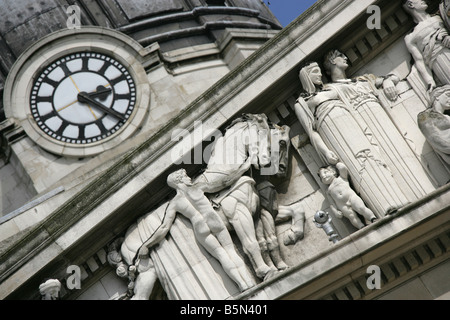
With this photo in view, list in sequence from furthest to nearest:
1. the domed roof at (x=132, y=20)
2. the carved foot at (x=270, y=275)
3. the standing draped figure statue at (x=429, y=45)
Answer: the domed roof at (x=132, y=20) < the standing draped figure statue at (x=429, y=45) < the carved foot at (x=270, y=275)

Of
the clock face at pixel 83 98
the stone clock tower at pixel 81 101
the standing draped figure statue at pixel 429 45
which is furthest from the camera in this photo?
A: the clock face at pixel 83 98

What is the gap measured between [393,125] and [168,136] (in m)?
3.31

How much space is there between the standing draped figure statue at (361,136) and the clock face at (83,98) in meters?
7.58

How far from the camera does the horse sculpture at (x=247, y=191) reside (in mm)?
17453

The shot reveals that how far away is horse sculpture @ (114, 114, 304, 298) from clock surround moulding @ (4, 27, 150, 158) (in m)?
6.63

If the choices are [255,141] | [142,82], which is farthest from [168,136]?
[142,82]

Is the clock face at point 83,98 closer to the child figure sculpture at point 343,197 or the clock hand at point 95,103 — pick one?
the clock hand at point 95,103

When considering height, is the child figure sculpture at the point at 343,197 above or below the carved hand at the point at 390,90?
below

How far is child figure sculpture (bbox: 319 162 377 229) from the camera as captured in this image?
17000 millimetres

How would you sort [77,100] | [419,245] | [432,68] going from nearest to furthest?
[419,245] → [432,68] → [77,100]

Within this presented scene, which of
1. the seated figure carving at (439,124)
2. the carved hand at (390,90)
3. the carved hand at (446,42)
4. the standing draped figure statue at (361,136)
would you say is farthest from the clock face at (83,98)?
the seated figure carving at (439,124)

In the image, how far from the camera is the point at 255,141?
18.0m

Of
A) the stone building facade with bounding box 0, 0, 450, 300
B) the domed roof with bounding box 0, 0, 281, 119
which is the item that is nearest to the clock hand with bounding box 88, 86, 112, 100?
the domed roof with bounding box 0, 0, 281, 119
